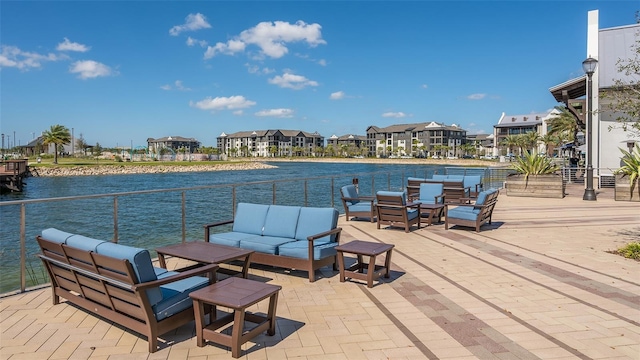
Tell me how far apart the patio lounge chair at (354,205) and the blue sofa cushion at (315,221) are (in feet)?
13.6

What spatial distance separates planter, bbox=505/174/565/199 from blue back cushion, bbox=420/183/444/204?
264 inches

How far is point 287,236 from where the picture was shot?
6242 millimetres

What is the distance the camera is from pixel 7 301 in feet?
15.9

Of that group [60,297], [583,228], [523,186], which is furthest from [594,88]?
[60,297]

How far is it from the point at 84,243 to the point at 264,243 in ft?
8.27

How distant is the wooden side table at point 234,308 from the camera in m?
3.45

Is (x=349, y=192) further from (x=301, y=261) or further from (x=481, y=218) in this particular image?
(x=301, y=261)

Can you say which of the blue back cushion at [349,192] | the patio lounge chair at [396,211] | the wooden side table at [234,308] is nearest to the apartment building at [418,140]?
the blue back cushion at [349,192]

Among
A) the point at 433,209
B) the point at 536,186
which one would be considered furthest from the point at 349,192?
the point at 536,186

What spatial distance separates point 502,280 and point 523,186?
463 inches

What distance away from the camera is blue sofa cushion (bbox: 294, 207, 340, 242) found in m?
6.07

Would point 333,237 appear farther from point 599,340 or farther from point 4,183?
point 4,183

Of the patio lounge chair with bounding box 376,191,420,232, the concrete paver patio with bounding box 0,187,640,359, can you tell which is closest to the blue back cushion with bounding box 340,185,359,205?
the patio lounge chair with bounding box 376,191,420,232

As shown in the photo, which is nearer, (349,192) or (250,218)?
(250,218)
